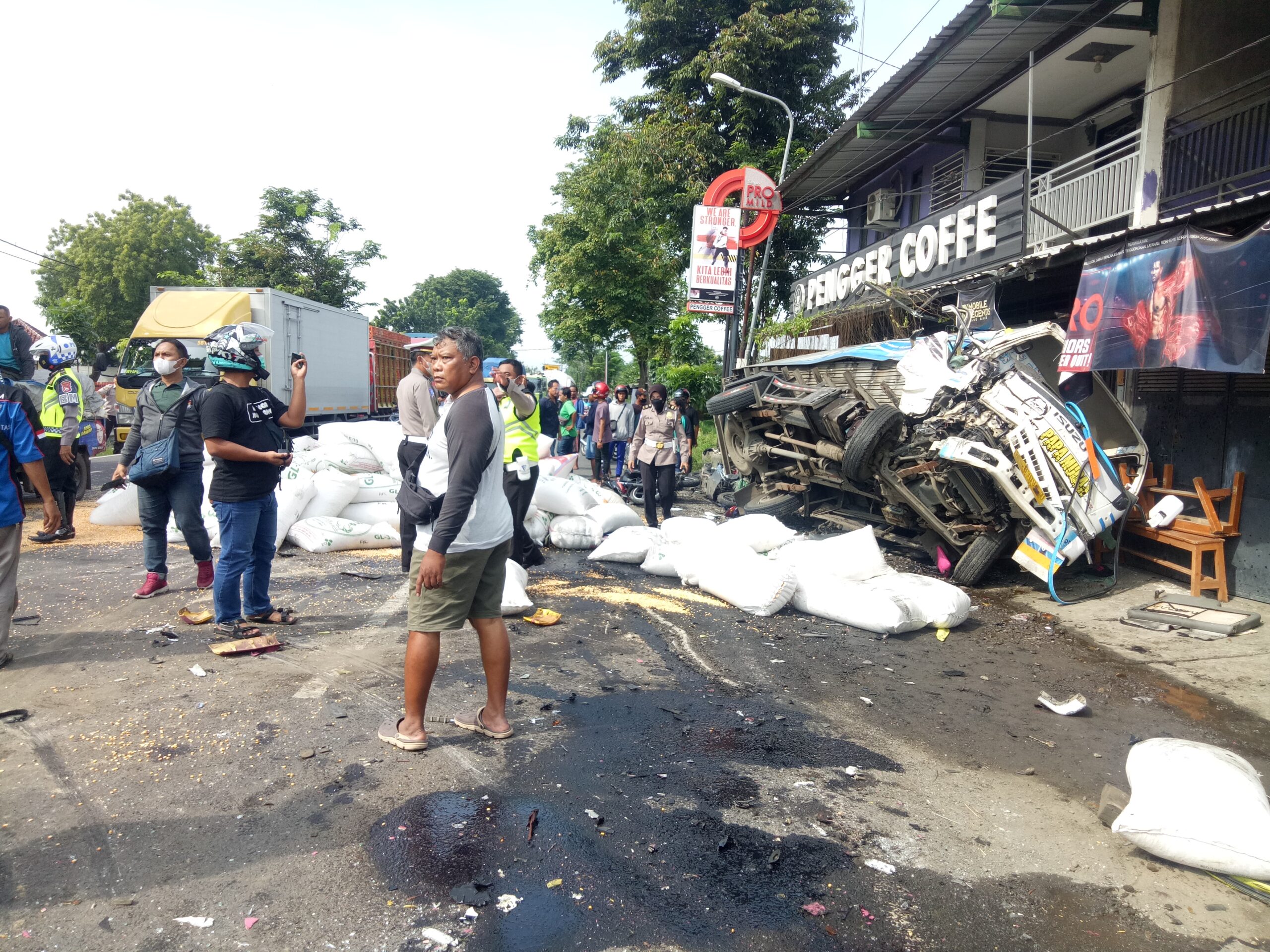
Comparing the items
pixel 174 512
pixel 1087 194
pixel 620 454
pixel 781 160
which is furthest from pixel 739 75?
pixel 174 512

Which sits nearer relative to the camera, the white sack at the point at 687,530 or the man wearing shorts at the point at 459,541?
the man wearing shorts at the point at 459,541

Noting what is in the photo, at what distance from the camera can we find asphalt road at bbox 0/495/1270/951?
2254mm

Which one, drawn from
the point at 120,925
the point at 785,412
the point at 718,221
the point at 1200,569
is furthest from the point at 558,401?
the point at 120,925

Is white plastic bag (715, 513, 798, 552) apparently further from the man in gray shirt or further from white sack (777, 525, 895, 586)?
the man in gray shirt

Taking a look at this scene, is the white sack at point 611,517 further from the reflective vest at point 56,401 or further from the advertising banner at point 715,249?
the advertising banner at point 715,249

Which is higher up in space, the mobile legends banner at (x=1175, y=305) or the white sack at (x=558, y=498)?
the mobile legends banner at (x=1175, y=305)

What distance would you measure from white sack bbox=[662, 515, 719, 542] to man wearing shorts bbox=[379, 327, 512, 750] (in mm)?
3329

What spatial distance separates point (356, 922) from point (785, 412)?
7.33 meters

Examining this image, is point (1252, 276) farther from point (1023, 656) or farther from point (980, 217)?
point (980, 217)

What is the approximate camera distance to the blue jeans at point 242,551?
435 cm

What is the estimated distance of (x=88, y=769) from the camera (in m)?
2.97

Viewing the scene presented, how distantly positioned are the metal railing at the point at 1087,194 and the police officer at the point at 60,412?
9.39 metres

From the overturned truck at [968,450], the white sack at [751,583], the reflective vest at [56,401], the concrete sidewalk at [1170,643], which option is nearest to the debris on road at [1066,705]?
the concrete sidewalk at [1170,643]

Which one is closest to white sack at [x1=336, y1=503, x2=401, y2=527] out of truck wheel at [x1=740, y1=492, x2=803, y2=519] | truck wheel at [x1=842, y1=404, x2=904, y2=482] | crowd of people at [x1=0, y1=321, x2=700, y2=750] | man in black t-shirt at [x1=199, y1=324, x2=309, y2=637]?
crowd of people at [x1=0, y1=321, x2=700, y2=750]
